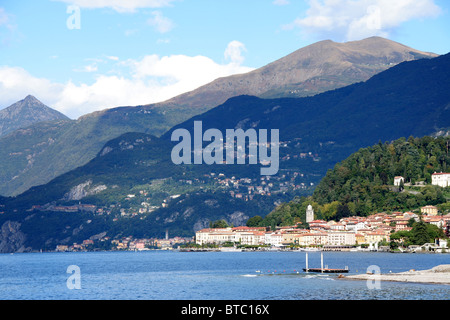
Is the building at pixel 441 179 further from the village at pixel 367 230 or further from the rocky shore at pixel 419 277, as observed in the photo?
the rocky shore at pixel 419 277

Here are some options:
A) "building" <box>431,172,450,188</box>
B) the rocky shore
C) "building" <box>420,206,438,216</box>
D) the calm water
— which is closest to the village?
"building" <box>420,206,438,216</box>

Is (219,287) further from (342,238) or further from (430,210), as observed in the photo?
(342,238)

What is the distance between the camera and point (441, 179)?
195 metres

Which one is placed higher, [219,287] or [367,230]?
[367,230]

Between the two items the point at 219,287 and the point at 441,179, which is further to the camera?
the point at 441,179

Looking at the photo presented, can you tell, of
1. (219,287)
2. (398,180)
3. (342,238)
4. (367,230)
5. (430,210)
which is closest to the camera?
(219,287)

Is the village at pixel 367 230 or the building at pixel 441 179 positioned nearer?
the village at pixel 367 230

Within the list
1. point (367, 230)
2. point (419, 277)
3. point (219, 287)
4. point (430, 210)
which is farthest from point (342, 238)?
point (219, 287)

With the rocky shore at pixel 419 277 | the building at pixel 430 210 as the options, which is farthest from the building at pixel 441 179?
the rocky shore at pixel 419 277

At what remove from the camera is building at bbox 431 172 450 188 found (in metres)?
194

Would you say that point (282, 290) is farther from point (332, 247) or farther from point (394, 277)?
point (332, 247)

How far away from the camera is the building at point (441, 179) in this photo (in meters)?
194

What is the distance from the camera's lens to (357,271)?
102 metres

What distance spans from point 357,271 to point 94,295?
116ft
